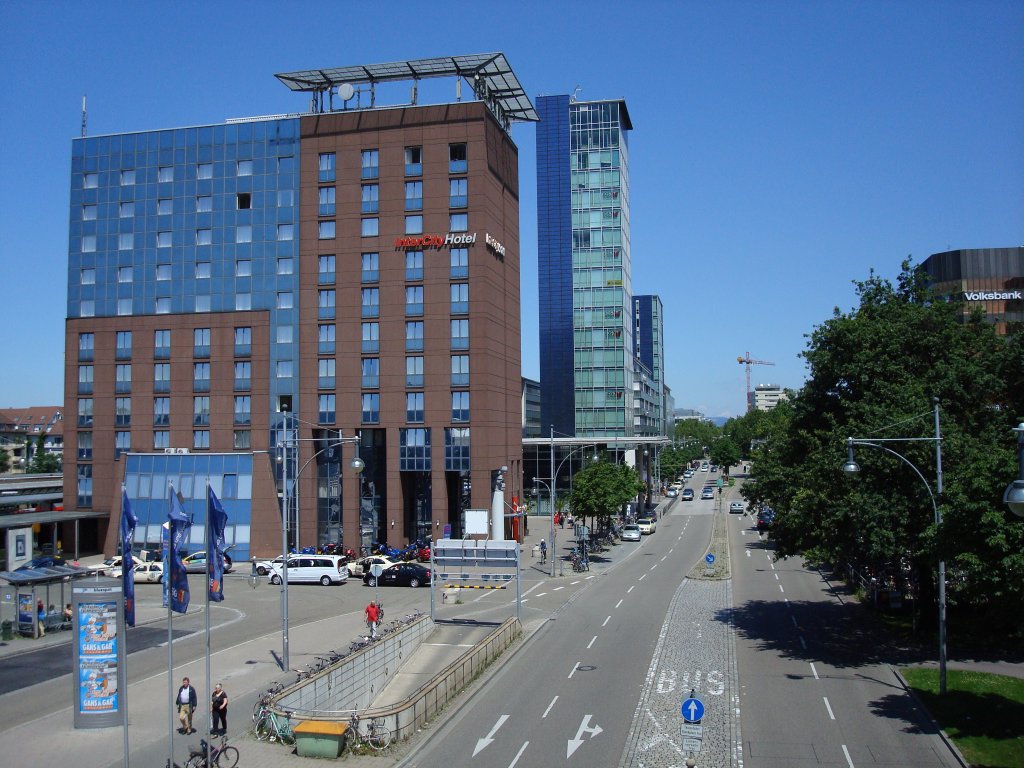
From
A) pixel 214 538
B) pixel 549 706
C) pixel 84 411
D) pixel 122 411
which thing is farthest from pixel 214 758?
pixel 84 411

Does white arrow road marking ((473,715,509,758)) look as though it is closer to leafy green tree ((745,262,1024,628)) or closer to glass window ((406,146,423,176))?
leafy green tree ((745,262,1024,628))

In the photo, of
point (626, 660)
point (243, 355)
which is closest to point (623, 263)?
point (243, 355)

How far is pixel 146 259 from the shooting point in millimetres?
68812

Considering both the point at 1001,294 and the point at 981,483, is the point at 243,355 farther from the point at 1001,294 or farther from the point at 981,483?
the point at 1001,294

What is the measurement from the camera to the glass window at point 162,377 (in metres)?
68.1

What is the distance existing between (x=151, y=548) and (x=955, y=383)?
180 feet

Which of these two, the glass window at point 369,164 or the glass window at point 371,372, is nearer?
the glass window at point 371,372

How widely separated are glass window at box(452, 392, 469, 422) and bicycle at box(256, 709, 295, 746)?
4253cm

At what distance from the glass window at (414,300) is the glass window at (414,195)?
6.05 metres

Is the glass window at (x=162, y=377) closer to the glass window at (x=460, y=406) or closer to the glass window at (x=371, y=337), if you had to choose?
the glass window at (x=371, y=337)

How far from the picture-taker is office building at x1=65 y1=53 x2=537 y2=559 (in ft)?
213

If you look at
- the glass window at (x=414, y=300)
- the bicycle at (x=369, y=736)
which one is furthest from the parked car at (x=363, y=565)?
the bicycle at (x=369, y=736)

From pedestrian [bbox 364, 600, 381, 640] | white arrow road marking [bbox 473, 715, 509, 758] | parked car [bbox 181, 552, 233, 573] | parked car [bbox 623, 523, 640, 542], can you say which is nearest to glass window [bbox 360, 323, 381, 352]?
parked car [bbox 181, 552, 233, 573]

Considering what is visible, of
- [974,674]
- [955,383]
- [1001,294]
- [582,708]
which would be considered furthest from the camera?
[1001,294]
